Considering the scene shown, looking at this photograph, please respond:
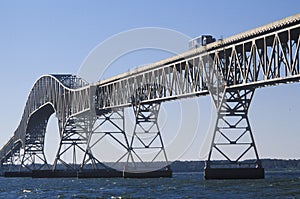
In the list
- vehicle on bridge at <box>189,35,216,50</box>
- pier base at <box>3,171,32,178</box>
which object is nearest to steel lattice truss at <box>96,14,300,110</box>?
vehicle on bridge at <box>189,35,216,50</box>

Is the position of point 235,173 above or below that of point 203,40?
below

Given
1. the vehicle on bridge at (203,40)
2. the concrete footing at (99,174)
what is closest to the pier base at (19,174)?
the concrete footing at (99,174)

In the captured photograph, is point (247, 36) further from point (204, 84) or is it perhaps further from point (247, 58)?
point (204, 84)

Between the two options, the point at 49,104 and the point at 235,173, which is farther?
the point at 49,104

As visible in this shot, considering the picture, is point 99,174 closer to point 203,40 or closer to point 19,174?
point 203,40

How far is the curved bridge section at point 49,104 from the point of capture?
14238cm

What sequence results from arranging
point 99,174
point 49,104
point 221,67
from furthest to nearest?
point 49,104, point 99,174, point 221,67

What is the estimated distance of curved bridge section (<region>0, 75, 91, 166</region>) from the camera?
14238cm

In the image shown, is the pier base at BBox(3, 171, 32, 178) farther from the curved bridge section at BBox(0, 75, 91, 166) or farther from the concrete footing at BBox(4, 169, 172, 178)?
the concrete footing at BBox(4, 169, 172, 178)

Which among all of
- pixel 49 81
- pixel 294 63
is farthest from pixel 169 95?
pixel 49 81

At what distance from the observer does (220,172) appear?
87.4 meters

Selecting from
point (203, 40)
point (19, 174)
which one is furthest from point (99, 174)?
point (19, 174)

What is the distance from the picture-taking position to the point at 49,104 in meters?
172

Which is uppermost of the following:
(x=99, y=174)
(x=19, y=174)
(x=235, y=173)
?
(x=19, y=174)
